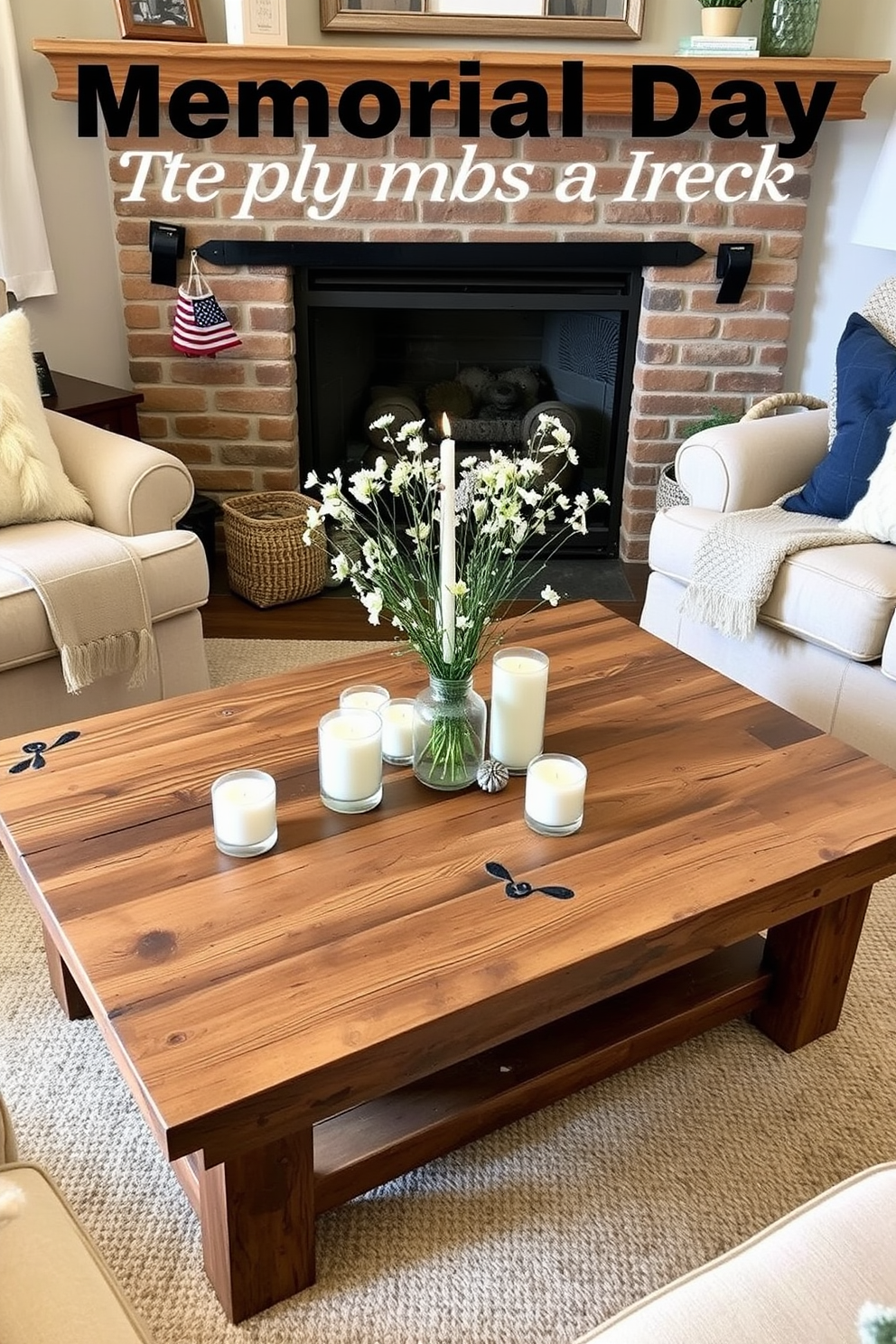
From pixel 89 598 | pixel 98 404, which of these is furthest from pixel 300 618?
pixel 89 598

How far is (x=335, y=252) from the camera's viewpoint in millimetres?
3221

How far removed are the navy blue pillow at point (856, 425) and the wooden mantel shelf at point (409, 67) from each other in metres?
0.89

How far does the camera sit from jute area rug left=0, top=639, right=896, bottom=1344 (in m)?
1.32

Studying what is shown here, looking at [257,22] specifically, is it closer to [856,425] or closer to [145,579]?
[145,579]

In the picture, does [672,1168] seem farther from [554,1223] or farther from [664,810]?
[664,810]

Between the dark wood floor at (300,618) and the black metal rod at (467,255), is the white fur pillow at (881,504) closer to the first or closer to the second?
the dark wood floor at (300,618)

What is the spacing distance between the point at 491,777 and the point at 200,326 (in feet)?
6.94

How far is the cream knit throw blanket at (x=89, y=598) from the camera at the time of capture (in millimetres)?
2150

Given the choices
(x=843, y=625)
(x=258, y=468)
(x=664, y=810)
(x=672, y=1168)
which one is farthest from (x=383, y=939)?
(x=258, y=468)

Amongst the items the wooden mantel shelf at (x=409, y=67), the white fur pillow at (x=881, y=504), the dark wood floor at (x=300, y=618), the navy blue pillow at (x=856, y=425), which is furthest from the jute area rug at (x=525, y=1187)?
the wooden mantel shelf at (x=409, y=67)

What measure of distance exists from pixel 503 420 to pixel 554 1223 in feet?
8.91

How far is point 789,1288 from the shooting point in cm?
88

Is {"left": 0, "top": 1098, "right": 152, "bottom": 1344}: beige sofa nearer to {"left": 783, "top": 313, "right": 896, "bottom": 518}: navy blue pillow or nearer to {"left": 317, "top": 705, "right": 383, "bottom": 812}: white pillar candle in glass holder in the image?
{"left": 317, "top": 705, "right": 383, "bottom": 812}: white pillar candle in glass holder

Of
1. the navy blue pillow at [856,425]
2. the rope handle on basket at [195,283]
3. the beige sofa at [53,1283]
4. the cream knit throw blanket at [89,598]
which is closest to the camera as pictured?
the beige sofa at [53,1283]
